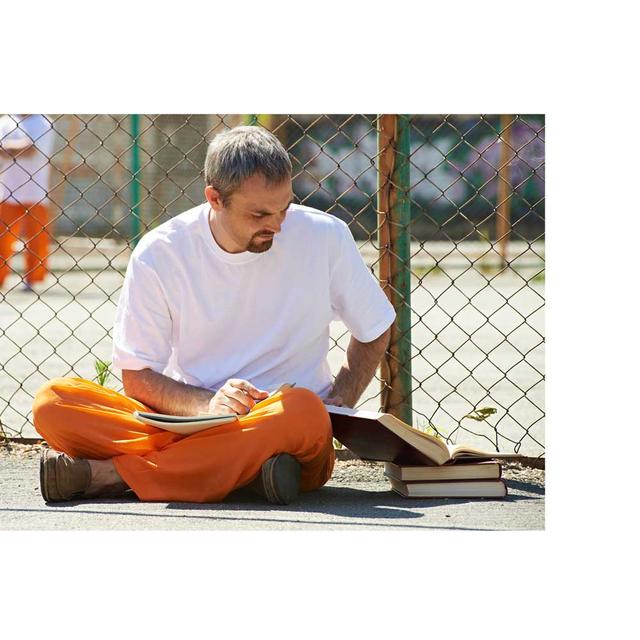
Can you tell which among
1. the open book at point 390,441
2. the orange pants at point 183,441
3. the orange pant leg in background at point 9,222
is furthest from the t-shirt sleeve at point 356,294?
the orange pant leg in background at point 9,222

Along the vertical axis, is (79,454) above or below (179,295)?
below

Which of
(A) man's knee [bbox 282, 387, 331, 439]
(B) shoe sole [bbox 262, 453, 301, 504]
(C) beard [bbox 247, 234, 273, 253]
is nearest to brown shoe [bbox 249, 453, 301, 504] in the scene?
(B) shoe sole [bbox 262, 453, 301, 504]

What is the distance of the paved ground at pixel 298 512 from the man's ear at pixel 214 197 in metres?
0.90

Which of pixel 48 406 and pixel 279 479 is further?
pixel 48 406

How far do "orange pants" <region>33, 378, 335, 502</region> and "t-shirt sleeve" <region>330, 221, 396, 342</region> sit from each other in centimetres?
47

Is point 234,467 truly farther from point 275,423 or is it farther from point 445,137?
point 445,137

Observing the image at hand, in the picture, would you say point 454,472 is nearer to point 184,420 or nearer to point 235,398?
point 235,398

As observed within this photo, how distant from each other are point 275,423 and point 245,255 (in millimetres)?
615

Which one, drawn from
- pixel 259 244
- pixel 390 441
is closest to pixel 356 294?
pixel 259 244

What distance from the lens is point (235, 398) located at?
317 centimetres

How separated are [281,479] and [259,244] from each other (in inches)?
29.0

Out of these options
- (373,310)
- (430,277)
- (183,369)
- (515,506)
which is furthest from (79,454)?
(430,277)

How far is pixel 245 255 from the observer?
3486 millimetres

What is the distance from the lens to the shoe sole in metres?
3.16
